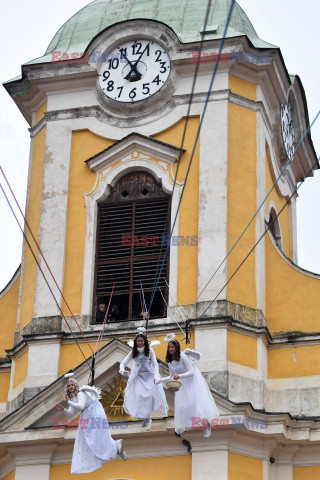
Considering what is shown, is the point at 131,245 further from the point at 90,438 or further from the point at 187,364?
the point at 90,438

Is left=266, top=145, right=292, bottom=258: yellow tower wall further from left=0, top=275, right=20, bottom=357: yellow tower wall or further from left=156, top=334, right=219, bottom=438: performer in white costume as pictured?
left=156, top=334, right=219, bottom=438: performer in white costume

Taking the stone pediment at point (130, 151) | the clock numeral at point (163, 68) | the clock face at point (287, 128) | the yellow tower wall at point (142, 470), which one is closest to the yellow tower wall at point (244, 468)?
the yellow tower wall at point (142, 470)

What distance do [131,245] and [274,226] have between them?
3.24 meters

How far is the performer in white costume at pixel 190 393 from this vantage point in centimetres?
2111

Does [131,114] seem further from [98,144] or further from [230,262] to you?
[230,262]

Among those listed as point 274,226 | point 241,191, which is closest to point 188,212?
point 241,191

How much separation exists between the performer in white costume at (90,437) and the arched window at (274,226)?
23.2 feet

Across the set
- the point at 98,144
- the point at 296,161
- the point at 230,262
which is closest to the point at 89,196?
the point at 98,144

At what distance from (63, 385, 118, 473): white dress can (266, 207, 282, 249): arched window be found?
23.2 feet

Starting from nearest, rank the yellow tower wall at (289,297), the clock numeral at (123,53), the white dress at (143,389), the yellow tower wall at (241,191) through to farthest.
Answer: the white dress at (143,389) → the yellow tower wall at (241,191) → the yellow tower wall at (289,297) → the clock numeral at (123,53)

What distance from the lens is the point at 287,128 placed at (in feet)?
95.0

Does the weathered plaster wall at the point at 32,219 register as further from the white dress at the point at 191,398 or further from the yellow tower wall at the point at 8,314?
the white dress at the point at 191,398

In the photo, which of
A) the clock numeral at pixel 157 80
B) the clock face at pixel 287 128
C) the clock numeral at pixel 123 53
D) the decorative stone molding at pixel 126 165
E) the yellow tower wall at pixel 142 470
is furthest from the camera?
the clock face at pixel 287 128

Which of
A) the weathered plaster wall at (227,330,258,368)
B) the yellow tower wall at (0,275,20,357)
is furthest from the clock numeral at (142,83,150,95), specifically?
the weathered plaster wall at (227,330,258,368)
